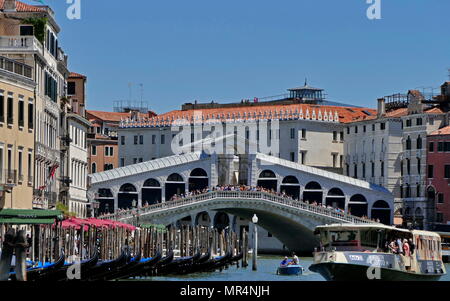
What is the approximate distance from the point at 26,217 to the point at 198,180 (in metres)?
58.1

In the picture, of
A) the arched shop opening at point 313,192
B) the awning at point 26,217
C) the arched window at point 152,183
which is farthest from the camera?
the arched shop opening at point 313,192

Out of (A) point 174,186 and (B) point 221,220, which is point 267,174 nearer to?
(A) point 174,186

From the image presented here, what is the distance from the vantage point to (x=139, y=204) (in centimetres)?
8525

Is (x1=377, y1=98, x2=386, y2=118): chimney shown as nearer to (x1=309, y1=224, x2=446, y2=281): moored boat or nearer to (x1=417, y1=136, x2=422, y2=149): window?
(x1=417, y1=136, x2=422, y2=149): window

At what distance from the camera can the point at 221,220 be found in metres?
95.8

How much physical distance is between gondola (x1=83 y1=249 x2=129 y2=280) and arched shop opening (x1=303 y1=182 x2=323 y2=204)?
172 ft

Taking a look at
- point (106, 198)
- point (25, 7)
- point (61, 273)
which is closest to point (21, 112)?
point (25, 7)

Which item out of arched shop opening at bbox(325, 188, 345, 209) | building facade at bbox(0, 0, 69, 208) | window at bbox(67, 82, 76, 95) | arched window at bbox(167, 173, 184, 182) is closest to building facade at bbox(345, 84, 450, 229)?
arched shop opening at bbox(325, 188, 345, 209)

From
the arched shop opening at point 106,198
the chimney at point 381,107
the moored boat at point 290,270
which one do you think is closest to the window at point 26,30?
the moored boat at point 290,270

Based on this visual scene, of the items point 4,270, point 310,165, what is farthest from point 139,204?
point 4,270

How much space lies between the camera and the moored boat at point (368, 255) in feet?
110

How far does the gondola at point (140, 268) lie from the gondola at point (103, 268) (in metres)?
0.35

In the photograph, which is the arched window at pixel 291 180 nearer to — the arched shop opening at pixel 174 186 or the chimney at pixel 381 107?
the arched shop opening at pixel 174 186

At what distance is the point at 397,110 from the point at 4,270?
76.8 metres
